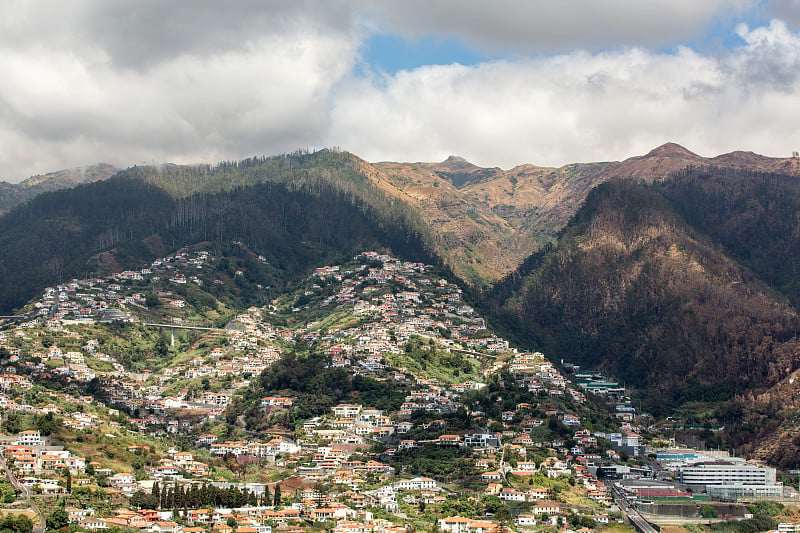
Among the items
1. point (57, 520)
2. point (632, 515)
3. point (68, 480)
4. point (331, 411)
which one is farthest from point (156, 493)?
point (331, 411)

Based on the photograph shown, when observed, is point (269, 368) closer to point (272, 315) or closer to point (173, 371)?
point (173, 371)

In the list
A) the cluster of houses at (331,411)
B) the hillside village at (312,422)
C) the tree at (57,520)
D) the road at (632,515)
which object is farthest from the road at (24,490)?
the road at (632,515)

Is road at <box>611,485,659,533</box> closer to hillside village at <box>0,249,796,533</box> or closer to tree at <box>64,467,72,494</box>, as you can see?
hillside village at <box>0,249,796,533</box>

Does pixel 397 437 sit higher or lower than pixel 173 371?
lower

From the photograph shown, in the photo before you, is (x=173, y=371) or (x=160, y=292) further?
(x=160, y=292)

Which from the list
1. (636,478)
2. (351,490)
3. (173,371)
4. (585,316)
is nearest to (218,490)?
(351,490)

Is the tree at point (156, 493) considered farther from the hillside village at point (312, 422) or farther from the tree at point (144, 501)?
the hillside village at point (312, 422)

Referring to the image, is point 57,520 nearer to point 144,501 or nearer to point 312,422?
point 144,501

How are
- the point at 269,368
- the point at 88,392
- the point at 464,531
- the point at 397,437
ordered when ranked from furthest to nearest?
the point at 269,368 → the point at 88,392 → the point at 397,437 → the point at 464,531
